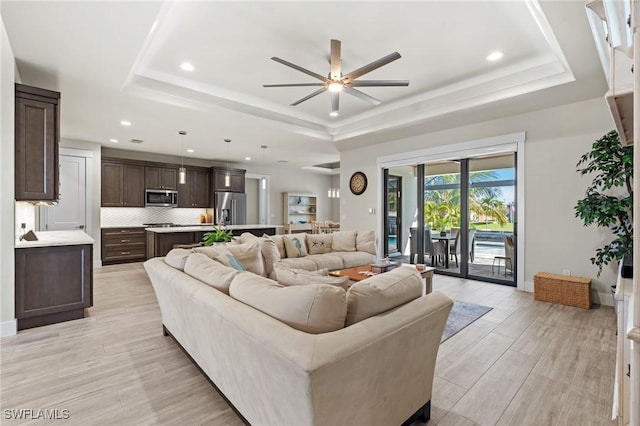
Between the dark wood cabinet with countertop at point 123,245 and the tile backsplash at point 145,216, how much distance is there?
540mm

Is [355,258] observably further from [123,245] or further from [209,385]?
[123,245]

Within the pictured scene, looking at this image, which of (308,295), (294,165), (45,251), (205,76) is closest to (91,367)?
(45,251)

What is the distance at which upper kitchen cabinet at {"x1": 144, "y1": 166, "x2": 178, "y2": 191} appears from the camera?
7.59m

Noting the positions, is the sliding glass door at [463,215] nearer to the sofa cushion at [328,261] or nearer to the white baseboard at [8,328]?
the sofa cushion at [328,261]

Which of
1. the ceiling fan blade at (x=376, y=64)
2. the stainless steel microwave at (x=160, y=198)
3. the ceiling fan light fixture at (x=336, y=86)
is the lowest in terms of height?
the stainless steel microwave at (x=160, y=198)

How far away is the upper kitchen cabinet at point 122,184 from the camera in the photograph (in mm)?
7020

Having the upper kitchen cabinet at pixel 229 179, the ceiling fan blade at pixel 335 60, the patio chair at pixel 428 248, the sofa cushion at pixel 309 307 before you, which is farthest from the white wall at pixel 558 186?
the upper kitchen cabinet at pixel 229 179

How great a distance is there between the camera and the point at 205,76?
13.4 feet

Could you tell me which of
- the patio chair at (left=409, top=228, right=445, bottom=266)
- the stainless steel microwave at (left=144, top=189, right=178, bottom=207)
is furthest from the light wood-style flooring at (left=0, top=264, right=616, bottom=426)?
the stainless steel microwave at (left=144, top=189, right=178, bottom=207)

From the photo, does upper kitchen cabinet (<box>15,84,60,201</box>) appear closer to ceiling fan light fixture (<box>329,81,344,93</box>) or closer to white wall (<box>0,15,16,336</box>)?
white wall (<box>0,15,16,336</box>)

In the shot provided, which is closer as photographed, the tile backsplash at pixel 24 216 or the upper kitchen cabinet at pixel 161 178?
the tile backsplash at pixel 24 216

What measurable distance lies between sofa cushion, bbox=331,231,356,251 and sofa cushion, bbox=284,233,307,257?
0.60 m

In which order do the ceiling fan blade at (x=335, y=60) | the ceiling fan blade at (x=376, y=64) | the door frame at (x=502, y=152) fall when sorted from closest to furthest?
1. the ceiling fan blade at (x=376, y=64)
2. the ceiling fan blade at (x=335, y=60)
3. the door frame at (x=502, y=152)

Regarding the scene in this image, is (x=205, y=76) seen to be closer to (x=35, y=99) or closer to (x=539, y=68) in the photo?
(x=35, y=99)
